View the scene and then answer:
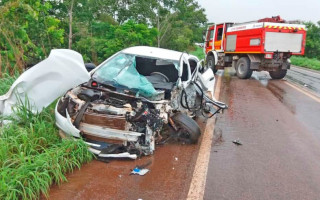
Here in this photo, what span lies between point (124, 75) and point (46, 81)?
1295 mm

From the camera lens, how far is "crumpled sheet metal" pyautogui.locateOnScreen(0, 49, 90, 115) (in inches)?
179

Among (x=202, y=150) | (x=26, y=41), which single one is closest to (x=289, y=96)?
(x=202, y=150)

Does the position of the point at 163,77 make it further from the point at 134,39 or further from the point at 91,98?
the point at 134,39

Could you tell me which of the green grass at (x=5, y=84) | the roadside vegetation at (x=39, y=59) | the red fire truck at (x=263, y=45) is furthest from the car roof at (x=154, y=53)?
the red fire truck at (x=263, y=45)

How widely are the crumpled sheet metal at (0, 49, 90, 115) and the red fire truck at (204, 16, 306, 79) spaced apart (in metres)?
10.3

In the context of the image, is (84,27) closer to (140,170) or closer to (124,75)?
(124,75)

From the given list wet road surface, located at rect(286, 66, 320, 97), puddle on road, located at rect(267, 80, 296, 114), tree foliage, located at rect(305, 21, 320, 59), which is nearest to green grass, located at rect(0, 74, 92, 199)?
puddle on road, located at rect(267, 80, 296, 114)

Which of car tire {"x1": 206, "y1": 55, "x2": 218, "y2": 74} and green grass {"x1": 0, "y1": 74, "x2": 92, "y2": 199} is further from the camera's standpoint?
car tire {"x1": 206, "y1": 55, "x2": 218, "y2": 74}

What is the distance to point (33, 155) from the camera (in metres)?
3.96

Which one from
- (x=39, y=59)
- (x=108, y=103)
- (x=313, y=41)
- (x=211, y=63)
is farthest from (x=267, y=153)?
(x=313, y=41)

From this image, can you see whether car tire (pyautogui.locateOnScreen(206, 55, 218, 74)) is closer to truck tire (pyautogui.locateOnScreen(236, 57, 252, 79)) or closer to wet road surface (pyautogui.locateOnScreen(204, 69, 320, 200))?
truck tire (pyautogui.locateOnScreen(236, 57, 252, 79))

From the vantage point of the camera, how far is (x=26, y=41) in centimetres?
810

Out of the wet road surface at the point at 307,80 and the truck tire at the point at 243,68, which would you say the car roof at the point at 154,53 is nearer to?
the wet road surface at the point at 307,80

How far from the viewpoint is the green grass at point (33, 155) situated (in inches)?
127
